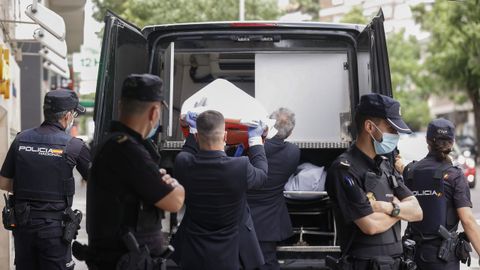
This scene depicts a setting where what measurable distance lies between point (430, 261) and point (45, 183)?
280 cm

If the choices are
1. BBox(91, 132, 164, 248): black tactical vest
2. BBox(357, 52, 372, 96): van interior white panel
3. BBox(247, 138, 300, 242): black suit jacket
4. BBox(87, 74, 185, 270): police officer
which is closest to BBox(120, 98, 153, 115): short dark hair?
BBox(87, 74, 185, 270): police officer

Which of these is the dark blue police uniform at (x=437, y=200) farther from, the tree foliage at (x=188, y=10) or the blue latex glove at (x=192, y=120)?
the tree foliage at (x=188, y=10)

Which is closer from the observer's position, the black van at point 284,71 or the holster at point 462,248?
the holster at point 462,248

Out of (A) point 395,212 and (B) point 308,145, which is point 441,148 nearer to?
(A) point 395,212

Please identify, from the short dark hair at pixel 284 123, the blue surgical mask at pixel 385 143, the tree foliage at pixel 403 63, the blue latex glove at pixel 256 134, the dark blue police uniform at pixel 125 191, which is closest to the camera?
the dark blue police uniform at pixel 125 191

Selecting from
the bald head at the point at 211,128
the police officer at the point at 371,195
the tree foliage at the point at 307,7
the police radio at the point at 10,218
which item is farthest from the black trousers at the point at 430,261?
the tree foliage at the point at 307,7

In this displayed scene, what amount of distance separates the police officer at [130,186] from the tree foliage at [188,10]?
2535cm

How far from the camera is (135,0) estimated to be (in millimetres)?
29641

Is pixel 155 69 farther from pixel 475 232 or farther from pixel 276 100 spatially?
pixel 475 232

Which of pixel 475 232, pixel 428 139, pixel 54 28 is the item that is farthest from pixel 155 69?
pixel 54 28

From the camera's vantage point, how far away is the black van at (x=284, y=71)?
6.16 metres

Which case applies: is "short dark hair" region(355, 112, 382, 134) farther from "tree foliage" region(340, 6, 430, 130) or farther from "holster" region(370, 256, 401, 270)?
"tree foliage" region(340, 6, 430, 130)

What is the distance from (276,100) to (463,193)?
2362 mm

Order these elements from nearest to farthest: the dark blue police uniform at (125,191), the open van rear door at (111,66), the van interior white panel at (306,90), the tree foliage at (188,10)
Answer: the dark blue police uniform at (125,191) < the open van rear door at (111,66) < the van interior white panel at (306,90) < the tree foliage at (188,10)
